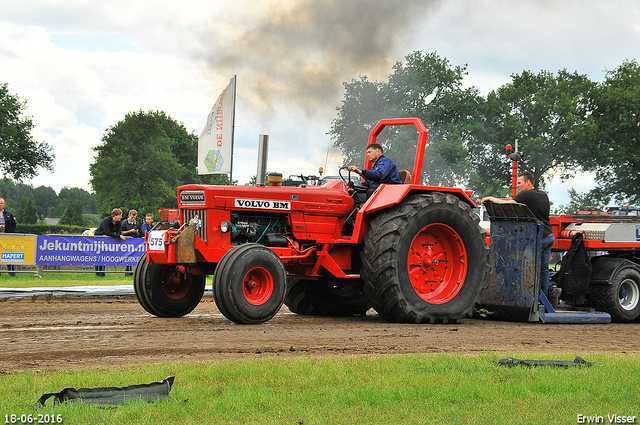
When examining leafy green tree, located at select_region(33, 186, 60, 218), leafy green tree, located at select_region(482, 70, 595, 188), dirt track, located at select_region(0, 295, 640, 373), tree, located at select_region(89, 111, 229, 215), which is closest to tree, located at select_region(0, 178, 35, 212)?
leafy green tree, located at select_region(33, 186, 60, 218)

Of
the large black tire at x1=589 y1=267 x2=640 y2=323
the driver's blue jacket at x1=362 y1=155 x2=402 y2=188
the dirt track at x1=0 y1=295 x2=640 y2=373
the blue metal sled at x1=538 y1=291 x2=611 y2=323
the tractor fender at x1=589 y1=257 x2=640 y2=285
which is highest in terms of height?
the driver's blue jacket at x1=362 y1=155 x2=402 y2=188

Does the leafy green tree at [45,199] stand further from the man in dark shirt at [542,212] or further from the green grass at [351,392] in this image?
the green grass at [351,392]

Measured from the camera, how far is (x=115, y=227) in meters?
16.6

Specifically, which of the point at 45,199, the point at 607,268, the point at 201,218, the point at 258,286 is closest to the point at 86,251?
the point at 201,218

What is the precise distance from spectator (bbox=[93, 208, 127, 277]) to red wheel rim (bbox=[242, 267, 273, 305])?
941 cm

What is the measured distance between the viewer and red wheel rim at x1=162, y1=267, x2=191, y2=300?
27.9 ft

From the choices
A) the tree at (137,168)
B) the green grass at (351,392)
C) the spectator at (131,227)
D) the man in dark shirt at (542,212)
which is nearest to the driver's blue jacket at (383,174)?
the man in dark shirt at (542,212)

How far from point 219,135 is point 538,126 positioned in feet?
135

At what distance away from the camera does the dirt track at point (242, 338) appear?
558 cm

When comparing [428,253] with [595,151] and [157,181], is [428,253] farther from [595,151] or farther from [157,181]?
[157,181]

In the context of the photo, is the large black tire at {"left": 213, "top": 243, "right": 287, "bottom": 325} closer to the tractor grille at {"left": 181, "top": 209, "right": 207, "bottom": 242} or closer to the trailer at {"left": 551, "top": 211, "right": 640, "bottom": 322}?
the tractor grille at {"left": 181, "top": 209, "right": 207, "bottom": 242}

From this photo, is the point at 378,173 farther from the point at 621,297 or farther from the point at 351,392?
the point at 351,392

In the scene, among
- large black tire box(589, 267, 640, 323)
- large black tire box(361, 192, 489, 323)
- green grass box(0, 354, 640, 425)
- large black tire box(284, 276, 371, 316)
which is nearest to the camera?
green grass box(0, 354, 640, 425)

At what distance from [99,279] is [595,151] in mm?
39127
